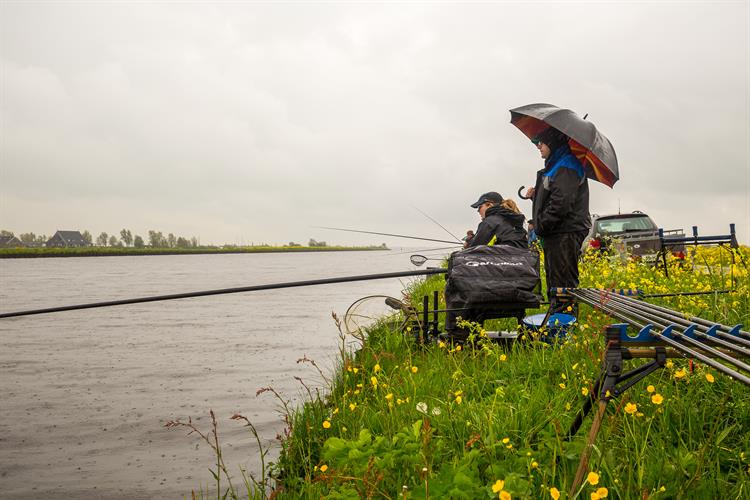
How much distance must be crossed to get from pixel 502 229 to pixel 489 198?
81 centimetres

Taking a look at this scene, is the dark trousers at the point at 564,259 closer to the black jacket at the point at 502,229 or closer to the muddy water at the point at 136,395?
the black jacket at the point at 502,229

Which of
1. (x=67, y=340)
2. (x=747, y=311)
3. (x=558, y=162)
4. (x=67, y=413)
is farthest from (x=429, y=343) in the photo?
(x=67, y=340)

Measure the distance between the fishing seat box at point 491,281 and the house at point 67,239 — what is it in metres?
149

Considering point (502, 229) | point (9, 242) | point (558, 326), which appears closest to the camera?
point (558, 326)

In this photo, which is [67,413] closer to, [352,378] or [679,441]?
[352,378]

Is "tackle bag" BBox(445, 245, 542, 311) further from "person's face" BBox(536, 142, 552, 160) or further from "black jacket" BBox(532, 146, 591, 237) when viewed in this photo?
"person's face" BBox(536, 142, 552, 160)

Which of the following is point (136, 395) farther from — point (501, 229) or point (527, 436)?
point (527, 436)

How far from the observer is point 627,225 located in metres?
14.4

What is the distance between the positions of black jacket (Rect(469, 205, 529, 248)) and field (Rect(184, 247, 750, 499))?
1349 millimetres

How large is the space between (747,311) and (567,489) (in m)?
4.12

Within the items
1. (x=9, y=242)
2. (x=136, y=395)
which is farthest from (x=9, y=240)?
(x=136, y=395)

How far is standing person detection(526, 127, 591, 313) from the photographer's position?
18.8ft

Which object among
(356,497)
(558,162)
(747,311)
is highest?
(558,162)

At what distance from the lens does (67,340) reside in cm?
1348
